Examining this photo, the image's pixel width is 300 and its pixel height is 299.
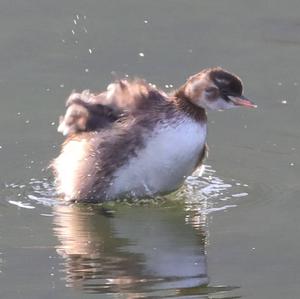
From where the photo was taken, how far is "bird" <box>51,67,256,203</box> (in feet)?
27.7

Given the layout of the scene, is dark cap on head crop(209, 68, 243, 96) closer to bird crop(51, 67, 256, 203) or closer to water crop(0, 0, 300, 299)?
bird crop(51, 67, 256, 203)

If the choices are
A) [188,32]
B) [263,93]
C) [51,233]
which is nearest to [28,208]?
[51,233]

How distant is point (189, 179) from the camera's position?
9188mm

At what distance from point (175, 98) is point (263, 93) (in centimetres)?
218

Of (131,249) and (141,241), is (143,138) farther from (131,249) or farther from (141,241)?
(131,249)

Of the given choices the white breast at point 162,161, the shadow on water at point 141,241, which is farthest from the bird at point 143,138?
the shadow on water at point 141,241

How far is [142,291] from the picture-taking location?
6.95 metres

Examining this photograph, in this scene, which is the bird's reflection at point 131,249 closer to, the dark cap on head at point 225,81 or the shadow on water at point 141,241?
the shadow on water at point 141,241

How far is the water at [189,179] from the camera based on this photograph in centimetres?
726

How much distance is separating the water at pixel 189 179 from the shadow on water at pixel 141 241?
1cm

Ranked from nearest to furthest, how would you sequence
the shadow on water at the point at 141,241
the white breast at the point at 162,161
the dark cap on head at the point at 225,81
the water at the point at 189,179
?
the shadow on water at the point at 141,241
the water at the point at 189,179
the white breast at the point at 162,161
the dark cap on head at the point at 225,81

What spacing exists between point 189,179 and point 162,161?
757mm

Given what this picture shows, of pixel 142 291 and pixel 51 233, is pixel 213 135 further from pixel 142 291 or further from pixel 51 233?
pixel 142 291

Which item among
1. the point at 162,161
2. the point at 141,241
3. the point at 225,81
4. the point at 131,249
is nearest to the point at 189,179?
the point at 162,161
